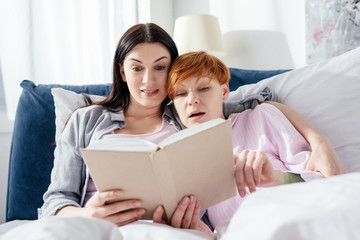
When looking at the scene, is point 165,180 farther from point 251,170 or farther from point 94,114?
point 94,114

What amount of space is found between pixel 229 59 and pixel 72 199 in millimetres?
1804

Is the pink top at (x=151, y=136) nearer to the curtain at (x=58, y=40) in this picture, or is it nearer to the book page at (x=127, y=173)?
the book page at (x=127, y=173)

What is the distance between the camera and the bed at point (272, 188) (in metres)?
0.44

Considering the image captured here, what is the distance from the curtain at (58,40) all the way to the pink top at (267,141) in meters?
1.24

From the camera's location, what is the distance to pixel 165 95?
116 cm

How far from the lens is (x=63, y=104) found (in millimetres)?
1280

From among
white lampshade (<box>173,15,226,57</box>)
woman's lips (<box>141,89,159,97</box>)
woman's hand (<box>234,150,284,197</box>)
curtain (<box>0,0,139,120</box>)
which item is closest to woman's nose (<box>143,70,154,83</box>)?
woman's lips (<box>141,89,159,97</box>)

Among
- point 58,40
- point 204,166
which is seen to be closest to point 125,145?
point 204,166

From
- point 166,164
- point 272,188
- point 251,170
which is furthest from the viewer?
point 251,170

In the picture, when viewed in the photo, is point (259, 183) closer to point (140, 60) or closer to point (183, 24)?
point (140, 60)

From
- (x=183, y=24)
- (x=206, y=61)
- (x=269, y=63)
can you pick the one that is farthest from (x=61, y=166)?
(x=269, y=63)

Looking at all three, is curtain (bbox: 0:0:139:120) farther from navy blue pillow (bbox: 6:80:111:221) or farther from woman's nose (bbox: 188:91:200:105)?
woman's nose (bbox: 188:91:200:105)

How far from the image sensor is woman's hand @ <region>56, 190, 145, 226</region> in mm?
727

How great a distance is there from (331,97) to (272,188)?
2.38ft
